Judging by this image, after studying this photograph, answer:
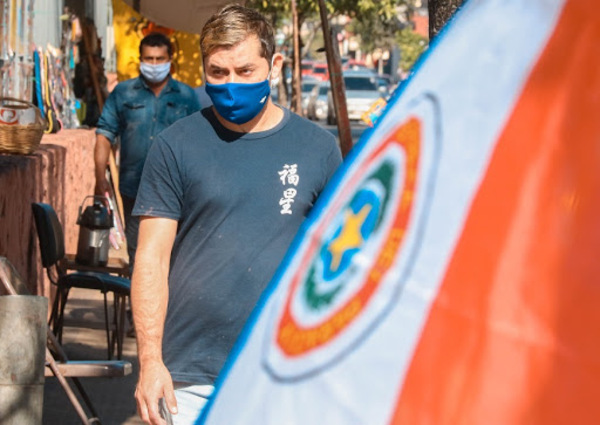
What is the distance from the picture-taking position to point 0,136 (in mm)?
7953

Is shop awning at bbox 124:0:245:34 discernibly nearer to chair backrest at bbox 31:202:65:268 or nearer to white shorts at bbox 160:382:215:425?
chair backrest at bbox 31:202:65:268

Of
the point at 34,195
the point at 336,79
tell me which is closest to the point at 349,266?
the point at 34,195

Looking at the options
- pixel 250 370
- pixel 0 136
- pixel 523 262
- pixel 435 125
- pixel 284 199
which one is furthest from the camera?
pixel 0 136

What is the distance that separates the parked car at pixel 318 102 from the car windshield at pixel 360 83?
2.64 feet

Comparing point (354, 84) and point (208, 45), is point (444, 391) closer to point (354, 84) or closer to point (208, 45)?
point (208, 45)

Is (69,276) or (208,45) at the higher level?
(208,45)

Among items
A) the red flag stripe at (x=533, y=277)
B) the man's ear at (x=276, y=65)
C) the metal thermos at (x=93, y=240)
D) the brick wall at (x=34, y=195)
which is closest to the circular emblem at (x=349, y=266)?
the red flag stripe at (x=533, y=277)

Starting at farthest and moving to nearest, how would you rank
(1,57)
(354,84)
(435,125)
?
(354,84) → (1,57) → (435,125)

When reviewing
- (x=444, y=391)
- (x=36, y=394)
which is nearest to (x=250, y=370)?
(x=444, y=391)

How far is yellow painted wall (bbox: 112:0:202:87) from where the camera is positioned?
49.2 ft

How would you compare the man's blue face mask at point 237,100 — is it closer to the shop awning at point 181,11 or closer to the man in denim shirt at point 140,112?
the man in denim shirt at point 140,112

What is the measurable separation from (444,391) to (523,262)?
192 millimetres

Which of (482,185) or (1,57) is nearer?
(482,185)

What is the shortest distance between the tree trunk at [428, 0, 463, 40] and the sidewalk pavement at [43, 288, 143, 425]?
2713 mm
